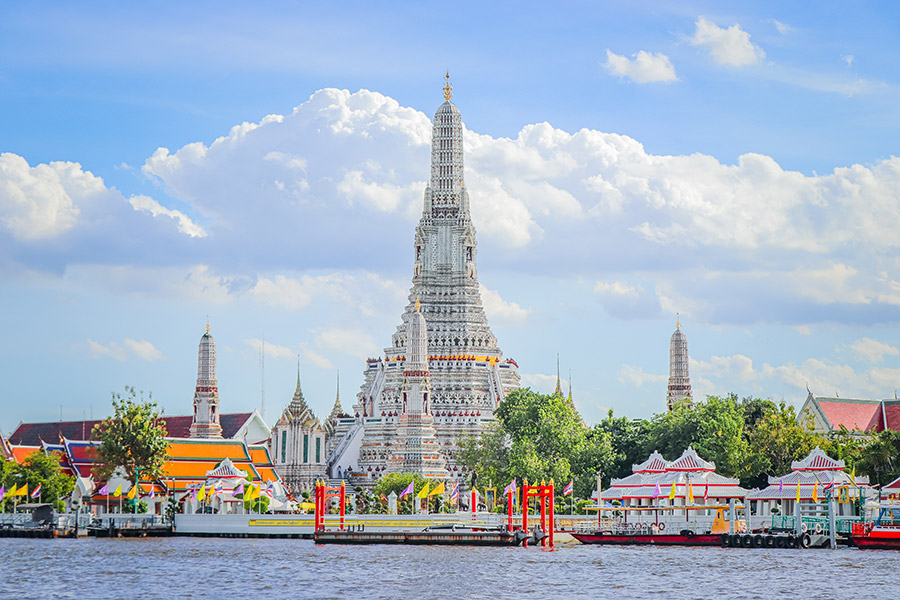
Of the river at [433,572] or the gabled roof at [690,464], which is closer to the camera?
the river at [433,572]

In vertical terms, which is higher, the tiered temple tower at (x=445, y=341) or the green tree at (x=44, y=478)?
the tiered temple tower at (x=445, y=341)

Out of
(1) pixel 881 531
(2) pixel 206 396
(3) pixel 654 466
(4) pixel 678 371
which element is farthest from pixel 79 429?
(1) pixel 881 531

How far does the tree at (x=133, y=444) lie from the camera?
98.7 meters

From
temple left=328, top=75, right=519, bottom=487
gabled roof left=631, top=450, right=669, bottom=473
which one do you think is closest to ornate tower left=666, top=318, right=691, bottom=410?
temple left=328, top=75, right=519, bottom=487

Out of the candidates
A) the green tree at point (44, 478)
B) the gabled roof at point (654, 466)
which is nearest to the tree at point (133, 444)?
the green tree at point (44, 478)

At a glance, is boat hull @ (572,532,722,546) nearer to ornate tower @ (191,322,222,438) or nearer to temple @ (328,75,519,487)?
temple @ (328,75,519,487)

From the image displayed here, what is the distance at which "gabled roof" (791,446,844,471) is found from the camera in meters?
81.1

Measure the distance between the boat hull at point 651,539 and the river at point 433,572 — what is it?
18.6 inches

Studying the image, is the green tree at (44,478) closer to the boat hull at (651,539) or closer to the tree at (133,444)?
the tree at (133,444)

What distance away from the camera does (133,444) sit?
324ft

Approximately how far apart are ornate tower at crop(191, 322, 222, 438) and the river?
128 feet

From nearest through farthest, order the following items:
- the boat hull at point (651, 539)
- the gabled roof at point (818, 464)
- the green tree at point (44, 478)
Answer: the boat hull at point (651, 539), the gabled roof at point (818, 464), the green tree at point (44, 478)

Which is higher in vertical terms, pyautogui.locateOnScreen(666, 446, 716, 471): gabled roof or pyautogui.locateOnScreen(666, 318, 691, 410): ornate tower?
pyautogui.locateOnScreen(666, 318, 691, 410): ornate tower

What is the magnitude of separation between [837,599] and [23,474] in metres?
61.7
